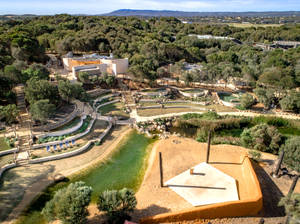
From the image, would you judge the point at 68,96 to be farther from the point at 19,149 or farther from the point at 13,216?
the point at 13,216

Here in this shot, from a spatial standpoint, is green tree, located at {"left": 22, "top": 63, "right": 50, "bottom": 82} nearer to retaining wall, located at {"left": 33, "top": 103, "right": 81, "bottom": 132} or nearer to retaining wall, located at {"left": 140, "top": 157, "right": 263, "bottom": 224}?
retaining wall, located at {"left": 33, "top": 103, "right": 81, "bottom": 132}

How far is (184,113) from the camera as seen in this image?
1468 inches

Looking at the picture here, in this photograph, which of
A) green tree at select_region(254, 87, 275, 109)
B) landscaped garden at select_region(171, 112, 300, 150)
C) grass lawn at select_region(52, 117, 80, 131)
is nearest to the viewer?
A: grass lawn at select_region(52, 117, 80, 131)

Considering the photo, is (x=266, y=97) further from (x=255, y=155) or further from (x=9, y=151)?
(x=9, y=151)

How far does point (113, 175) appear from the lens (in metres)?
22.9

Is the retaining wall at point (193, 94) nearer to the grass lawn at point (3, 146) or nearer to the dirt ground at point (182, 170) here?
the dirt ground at point (182, 170)

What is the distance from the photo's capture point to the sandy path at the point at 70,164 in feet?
61.4

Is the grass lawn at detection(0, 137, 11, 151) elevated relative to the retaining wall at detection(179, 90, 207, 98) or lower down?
lower down

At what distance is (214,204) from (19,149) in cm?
2171

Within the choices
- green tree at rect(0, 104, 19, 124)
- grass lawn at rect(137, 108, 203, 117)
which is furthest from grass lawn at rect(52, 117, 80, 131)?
grass lawn at rect(137, 108, 203, 117)

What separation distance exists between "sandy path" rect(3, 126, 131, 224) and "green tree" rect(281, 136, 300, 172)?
19714 mm

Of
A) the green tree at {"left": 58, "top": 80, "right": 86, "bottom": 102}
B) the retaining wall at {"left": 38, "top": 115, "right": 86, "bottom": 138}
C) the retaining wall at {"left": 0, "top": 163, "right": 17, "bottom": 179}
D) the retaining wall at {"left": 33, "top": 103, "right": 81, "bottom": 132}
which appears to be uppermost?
the green tree at {"left": 58, "top": 80, "right": 86, "bottom": 102}

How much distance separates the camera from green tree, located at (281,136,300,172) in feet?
71.2

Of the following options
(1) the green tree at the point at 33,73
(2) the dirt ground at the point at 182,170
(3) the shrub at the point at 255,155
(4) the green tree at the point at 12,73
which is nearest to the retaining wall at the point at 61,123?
(1) the green tree at the point at 33,73
